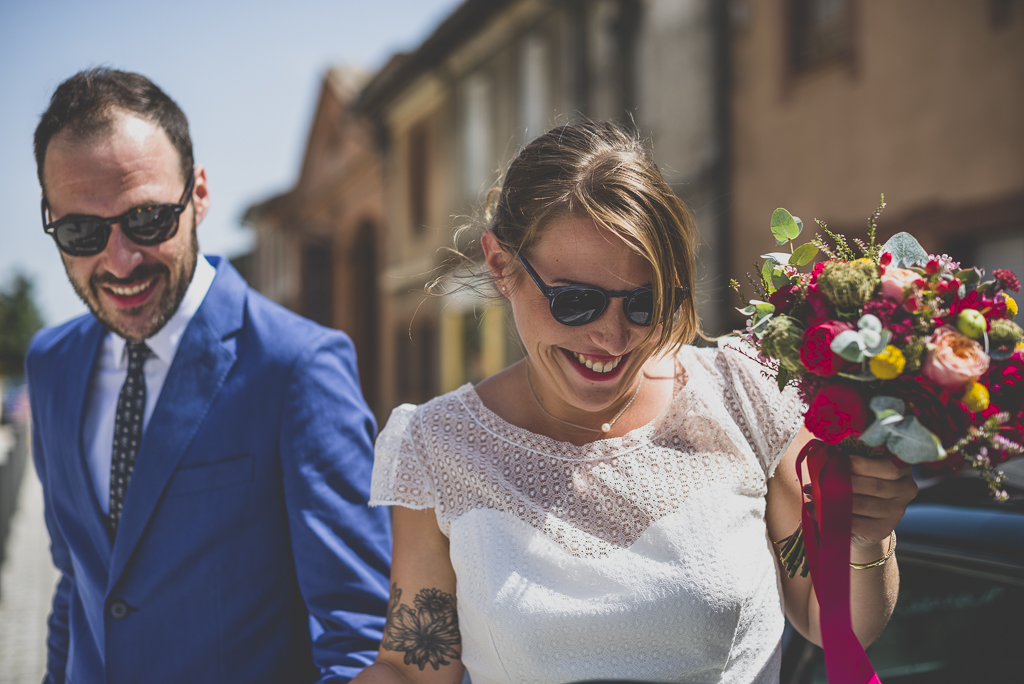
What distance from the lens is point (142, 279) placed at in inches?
87.8

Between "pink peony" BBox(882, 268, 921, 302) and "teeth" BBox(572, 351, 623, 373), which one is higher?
"pink peony" BBox(882, 268, 921, 302)

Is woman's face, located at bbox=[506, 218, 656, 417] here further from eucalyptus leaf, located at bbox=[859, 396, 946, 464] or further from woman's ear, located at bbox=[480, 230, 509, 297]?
eucalyptus leaf, located at bbox=[859, 396, 946, 464]

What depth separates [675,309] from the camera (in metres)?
1.84

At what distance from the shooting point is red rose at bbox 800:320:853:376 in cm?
144

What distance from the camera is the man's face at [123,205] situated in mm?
2172

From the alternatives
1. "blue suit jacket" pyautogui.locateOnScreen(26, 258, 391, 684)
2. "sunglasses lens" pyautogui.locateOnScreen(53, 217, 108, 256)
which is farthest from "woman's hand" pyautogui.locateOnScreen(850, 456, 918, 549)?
"sunglasses lens" pyautogui.locateOnScreen(53, 217, 108, 256)

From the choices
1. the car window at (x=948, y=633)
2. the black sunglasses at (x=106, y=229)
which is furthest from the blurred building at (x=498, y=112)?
the black sunglasses at (x=106, y=229)

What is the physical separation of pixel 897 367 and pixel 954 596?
4.40ft

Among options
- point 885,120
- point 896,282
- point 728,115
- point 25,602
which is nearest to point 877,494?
point 896,282

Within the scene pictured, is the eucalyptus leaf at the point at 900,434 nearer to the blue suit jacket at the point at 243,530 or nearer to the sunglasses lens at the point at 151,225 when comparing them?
the blue suit jacket at the point at 243,530

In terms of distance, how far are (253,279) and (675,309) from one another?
3760 cm

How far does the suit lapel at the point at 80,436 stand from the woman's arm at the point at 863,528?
5.62 ft

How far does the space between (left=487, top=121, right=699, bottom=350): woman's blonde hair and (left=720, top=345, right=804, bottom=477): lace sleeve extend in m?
0.18

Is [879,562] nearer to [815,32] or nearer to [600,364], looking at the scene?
[600,364]
